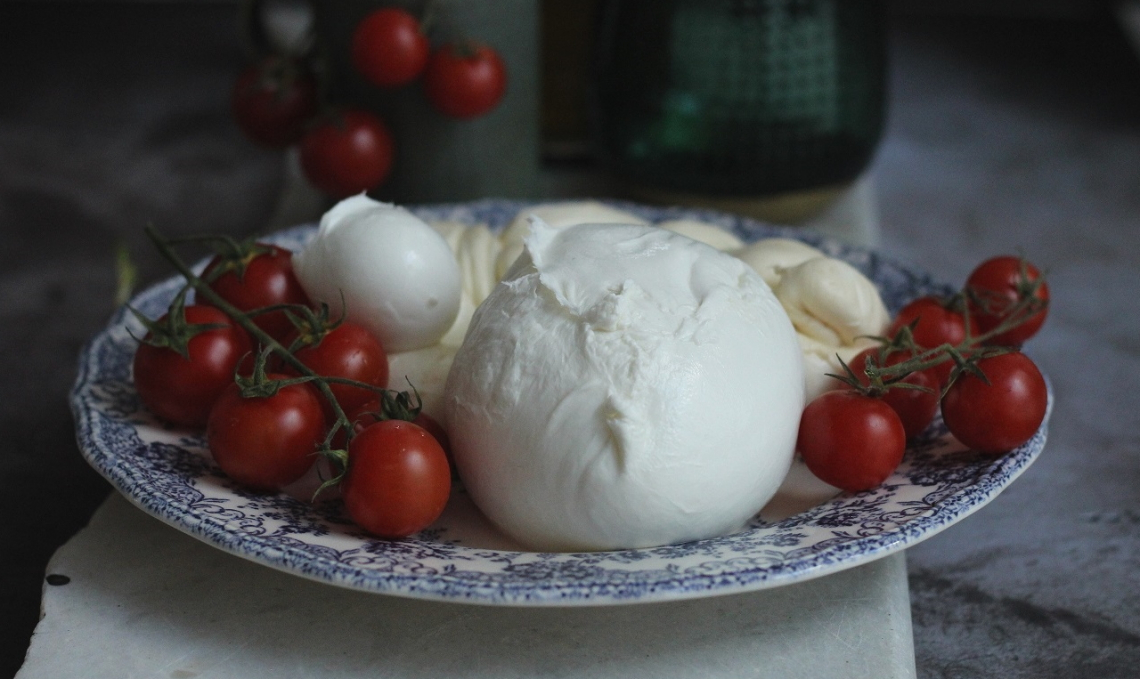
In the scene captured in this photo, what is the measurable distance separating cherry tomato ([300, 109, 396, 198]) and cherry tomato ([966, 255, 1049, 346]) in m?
0.69

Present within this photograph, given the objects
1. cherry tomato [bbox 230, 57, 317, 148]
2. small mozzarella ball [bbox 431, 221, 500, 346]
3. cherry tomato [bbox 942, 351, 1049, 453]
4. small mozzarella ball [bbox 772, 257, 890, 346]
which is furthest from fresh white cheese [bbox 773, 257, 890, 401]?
cherry tomato [bbox 230, 57, 317, 148]

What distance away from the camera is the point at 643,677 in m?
0.69

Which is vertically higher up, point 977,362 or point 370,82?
point 370,82

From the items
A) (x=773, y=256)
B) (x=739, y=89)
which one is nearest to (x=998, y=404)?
(x=773, y=256)

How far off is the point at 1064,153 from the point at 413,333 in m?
1.42

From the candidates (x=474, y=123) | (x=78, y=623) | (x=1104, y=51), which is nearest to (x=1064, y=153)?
(x=1104, y=51)

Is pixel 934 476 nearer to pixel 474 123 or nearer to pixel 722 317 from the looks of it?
pixel 722 317

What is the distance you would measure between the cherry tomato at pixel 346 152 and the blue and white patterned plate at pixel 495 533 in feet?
1.49

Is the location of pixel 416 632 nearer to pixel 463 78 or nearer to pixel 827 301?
pixel 827 301

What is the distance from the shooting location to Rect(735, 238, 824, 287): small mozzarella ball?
36.5 inches

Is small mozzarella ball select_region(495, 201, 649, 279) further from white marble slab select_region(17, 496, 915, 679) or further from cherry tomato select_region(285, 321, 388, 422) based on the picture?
white marble slab select_region(17, 496, 915, 679)

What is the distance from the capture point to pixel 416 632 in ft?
2.40

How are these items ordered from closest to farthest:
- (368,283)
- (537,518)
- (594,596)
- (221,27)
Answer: (594,596) < (537,518) < (368,283) < (221,27)

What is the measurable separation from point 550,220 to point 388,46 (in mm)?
361
